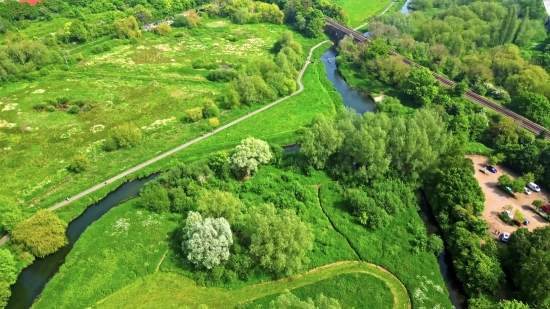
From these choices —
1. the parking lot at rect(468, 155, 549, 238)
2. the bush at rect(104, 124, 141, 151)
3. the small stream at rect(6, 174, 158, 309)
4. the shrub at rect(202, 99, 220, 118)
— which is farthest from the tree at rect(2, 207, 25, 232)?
the parking lot at rect(468, 155, 549, 238)

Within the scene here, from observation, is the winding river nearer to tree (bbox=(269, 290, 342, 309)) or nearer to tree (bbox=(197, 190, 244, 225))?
tree (bbox=(197, 190, 244, 225))

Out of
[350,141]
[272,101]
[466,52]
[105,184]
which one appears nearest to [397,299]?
[350,141]

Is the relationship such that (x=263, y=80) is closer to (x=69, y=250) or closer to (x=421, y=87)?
(x=421, y=87)

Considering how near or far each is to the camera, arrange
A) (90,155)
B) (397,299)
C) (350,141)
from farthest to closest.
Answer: (90,155) → (350,141) → (397,299)

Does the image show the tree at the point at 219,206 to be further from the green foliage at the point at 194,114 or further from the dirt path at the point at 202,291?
the green foliage at the point at 194,114

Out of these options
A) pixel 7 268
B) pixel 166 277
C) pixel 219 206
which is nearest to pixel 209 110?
pixel 219 206

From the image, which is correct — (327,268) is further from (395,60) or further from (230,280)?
(395,60)
